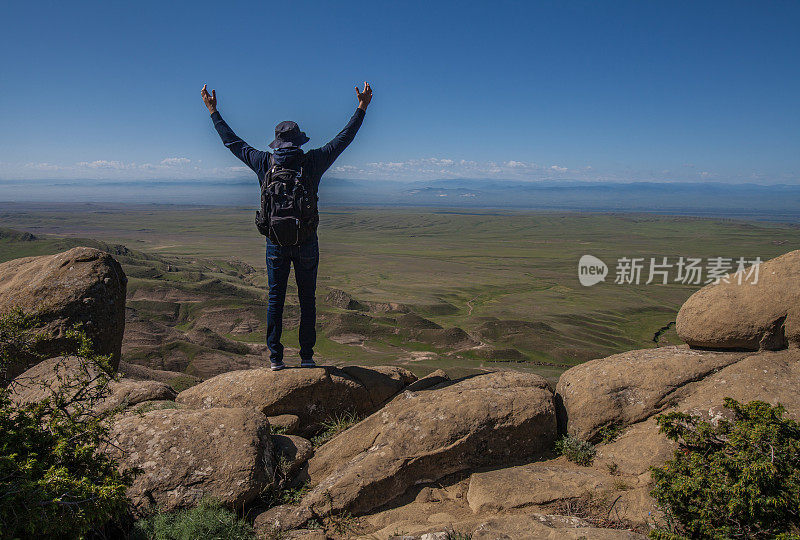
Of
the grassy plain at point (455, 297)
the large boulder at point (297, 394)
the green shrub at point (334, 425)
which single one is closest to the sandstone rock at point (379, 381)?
the large boulder at point (297, 394)

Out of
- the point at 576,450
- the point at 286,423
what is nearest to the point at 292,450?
the point at 286,423

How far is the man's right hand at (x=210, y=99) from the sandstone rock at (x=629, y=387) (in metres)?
7.47

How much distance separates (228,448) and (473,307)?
6626cm

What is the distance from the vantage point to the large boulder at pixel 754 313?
314 inches

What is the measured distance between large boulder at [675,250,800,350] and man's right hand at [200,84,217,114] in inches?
343

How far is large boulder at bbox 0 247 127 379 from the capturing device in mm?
8812

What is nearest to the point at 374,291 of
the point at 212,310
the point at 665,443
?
the point at 212,310

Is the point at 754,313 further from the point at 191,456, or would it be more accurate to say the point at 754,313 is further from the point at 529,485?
the point at 191,456

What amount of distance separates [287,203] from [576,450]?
215 inches

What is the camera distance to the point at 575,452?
6688 millimetres

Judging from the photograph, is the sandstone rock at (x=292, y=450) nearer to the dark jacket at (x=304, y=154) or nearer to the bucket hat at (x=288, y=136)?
the dark jacket at (x=304, y=154)

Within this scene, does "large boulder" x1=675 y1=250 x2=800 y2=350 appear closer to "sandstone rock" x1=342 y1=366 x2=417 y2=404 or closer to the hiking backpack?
"sandstone rock" x1=342 y1=366 x2=417 y2=404

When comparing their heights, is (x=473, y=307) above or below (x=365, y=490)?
below

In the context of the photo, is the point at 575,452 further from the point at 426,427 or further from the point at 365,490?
the point at 365,490
